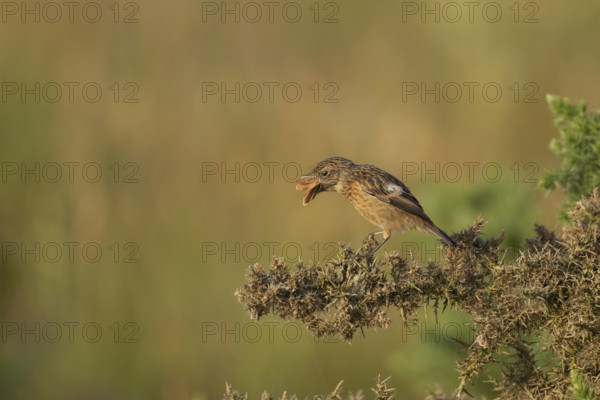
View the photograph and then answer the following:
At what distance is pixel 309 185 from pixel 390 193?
73cm

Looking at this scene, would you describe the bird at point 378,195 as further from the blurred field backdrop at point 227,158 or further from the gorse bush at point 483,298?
the gorse bush at point 483,298

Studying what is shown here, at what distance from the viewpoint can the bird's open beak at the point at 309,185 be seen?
503 centimetres

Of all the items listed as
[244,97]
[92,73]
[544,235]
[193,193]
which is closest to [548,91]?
[244,97]

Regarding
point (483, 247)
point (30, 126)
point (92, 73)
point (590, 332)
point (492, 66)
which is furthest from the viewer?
point (492, 66)

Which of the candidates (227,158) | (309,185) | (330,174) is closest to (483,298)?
(309,185)

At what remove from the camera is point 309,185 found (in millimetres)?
5191

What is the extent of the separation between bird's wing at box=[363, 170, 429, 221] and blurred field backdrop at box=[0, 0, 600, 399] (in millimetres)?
1336

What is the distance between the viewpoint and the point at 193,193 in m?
9.38

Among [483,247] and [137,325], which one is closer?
[483,247]

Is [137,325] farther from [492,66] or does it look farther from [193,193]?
[492,66]

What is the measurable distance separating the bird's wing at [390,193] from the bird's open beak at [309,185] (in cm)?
44

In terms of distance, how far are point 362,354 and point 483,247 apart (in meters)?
4.72

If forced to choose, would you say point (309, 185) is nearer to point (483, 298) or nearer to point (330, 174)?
point (330, 174)

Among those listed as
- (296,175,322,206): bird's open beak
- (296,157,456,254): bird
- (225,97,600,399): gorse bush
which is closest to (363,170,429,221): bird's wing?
(296,157,456,254): bird
